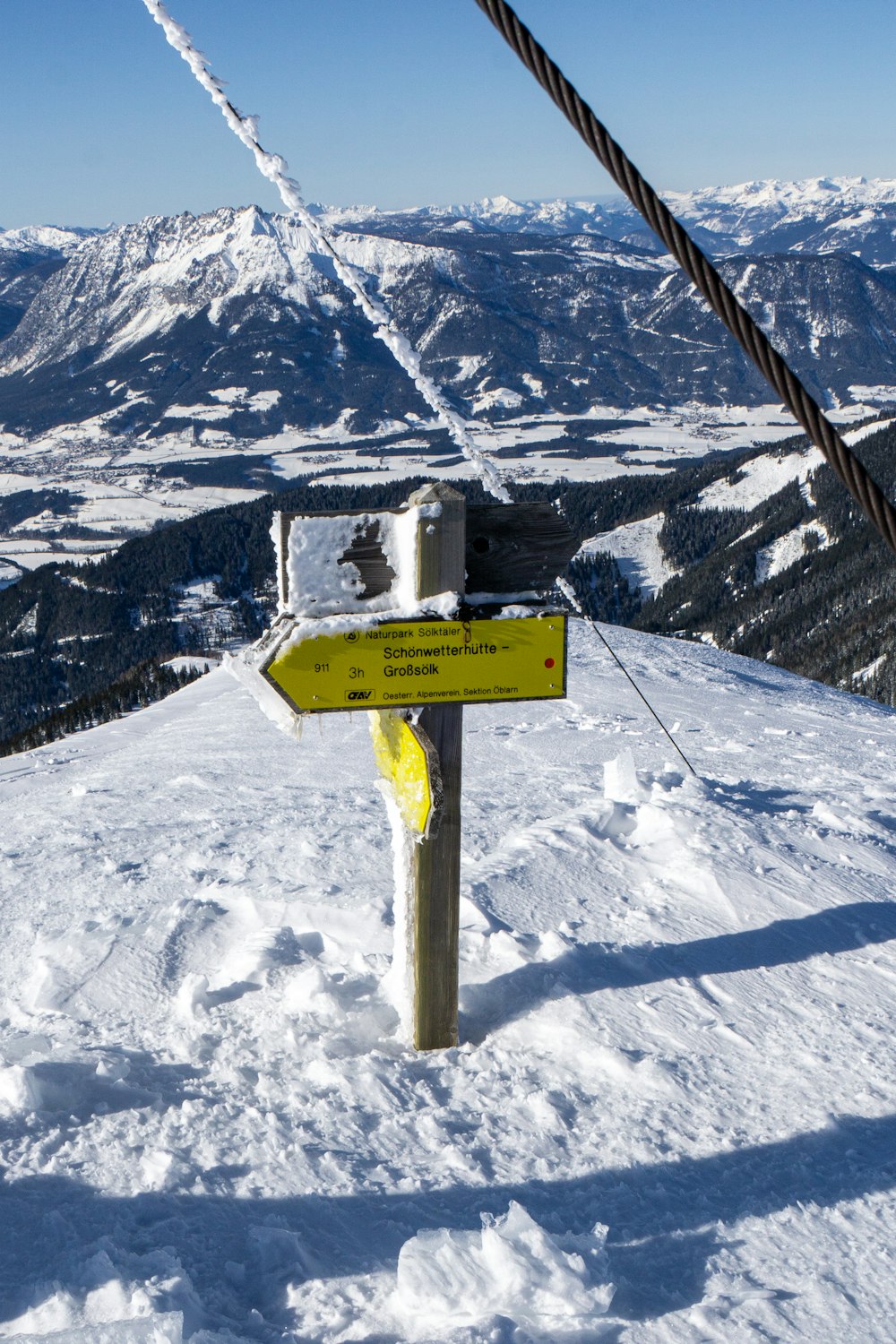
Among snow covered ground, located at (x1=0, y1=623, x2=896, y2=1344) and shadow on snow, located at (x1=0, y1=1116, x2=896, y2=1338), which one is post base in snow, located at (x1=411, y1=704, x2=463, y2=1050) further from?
shadow on snow, located at (x1=0, y1=1116, x2=896, y2=1338)

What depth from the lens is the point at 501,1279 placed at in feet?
10.3

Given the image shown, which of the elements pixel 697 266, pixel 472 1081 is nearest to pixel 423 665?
pixel 472 1081

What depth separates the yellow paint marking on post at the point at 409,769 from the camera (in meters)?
4.47

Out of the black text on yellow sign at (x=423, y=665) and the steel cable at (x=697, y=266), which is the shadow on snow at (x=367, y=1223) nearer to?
the black text on yellow sign at (x=423, y=665)

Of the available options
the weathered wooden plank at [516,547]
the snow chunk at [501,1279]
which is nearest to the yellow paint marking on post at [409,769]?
the weathered wooden plank at [516,547]

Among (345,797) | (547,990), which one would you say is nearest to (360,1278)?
(547,990)

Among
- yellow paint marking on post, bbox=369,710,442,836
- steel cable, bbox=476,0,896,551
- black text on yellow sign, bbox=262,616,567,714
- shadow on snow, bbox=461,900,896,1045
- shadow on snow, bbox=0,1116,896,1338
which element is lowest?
shadow on snow, bbox=0,1116,896,1338

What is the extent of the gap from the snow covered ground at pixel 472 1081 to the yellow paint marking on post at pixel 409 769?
3.75ft

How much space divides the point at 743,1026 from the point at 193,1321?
2937mm

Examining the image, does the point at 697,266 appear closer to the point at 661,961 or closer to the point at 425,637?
the point at 425,637

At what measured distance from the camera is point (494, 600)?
439cm

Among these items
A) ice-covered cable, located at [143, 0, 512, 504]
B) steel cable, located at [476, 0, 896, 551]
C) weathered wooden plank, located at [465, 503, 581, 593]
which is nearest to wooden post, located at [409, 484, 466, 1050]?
weathered wooden plank, located at [465, 503, 581, 593]

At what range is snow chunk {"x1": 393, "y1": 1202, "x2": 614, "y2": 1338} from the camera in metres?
3.08

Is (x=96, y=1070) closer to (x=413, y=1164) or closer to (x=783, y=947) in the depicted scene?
(x=413, y=1164)
